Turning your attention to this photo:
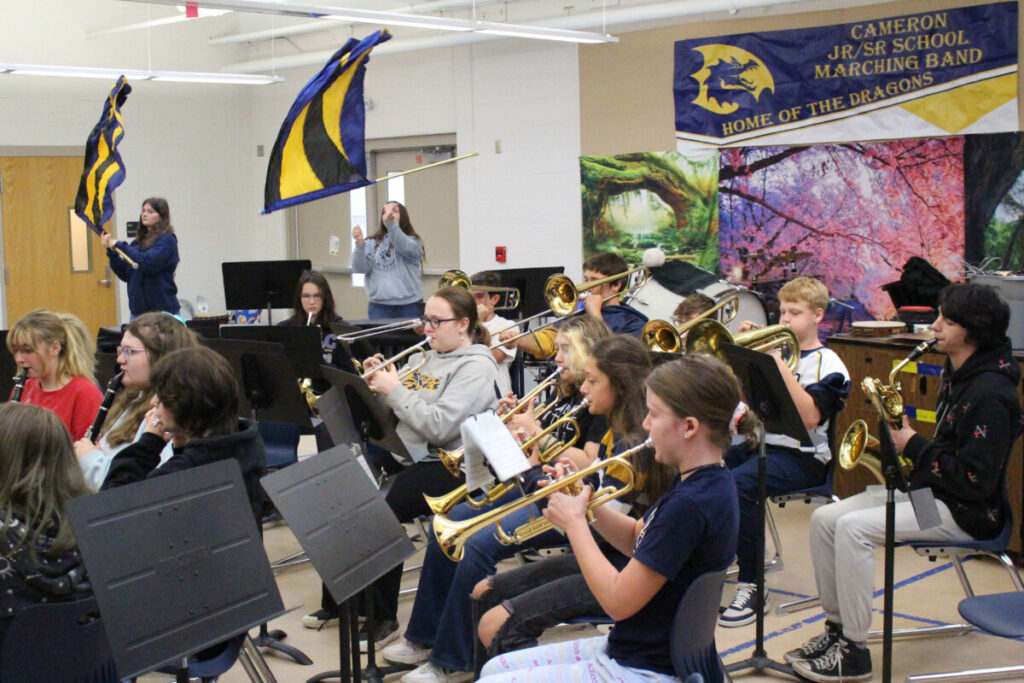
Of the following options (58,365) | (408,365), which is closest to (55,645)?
(58,365)

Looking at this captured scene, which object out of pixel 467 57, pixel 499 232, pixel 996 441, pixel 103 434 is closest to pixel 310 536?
pixel 103 434

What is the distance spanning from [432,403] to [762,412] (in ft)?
4.06

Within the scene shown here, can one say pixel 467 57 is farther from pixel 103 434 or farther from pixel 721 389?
pixel 721 389

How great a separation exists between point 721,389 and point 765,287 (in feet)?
17.4

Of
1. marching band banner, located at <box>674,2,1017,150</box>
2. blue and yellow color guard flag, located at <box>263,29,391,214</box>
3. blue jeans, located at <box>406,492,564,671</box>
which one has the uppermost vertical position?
marching band banner, located at <box>674,2,1017,150</box>

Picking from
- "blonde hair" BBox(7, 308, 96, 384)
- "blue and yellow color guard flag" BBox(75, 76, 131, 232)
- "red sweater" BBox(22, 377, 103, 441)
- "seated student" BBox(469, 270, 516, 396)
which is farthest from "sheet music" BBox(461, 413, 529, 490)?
"blue and yellow color guard flag" BBox(75, 76, 131, 232)

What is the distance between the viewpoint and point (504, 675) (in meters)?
2.48

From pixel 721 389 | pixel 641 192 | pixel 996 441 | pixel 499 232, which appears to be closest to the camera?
pixel 721 389

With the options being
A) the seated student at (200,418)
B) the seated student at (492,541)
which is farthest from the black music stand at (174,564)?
the seated student at (492,541)

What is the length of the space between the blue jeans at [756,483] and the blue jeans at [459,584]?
0.85 meters

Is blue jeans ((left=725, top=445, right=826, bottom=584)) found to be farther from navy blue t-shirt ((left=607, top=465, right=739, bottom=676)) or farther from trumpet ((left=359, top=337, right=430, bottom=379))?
navy blue t-shirt ((left=607, top=465, right=739, bottom=676))

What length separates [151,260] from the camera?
23.4 ft

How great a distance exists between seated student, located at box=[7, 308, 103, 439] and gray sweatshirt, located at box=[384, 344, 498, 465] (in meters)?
1.17

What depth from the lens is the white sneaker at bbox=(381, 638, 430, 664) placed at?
3.69 m
